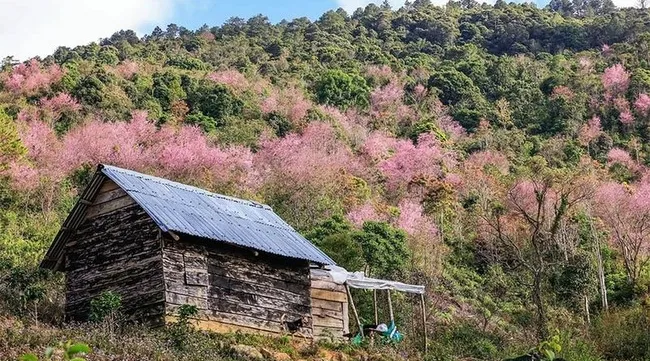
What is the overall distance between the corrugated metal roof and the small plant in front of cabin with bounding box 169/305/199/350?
5.23 ft

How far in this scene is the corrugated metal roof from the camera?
1755 centimetres

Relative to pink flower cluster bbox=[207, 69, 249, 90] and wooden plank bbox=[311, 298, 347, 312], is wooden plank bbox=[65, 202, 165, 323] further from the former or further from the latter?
pink flower cluster bbox=[207, 69, 249, 90]

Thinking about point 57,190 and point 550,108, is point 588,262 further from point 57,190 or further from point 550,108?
point 550,108

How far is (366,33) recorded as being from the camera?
77438 mm

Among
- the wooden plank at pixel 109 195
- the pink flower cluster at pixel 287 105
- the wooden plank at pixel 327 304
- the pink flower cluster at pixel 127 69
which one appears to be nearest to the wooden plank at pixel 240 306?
the wooden plank at pixel 327 304

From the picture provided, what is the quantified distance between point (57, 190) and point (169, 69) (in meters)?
22.0

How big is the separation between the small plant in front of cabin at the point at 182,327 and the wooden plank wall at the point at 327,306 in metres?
4.23

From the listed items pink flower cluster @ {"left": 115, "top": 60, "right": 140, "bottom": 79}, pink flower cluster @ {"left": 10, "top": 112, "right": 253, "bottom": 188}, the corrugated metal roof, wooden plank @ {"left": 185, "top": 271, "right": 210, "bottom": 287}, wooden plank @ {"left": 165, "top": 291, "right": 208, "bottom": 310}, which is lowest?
wooden plank @ {"left": 165, "top": 291, "right": 208, "bottom": 310}

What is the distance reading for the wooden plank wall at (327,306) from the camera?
2017 cm

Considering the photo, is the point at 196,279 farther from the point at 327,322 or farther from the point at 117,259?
the point at 327,322

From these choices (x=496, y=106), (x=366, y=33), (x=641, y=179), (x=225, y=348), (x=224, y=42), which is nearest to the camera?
(x=225, y=348)

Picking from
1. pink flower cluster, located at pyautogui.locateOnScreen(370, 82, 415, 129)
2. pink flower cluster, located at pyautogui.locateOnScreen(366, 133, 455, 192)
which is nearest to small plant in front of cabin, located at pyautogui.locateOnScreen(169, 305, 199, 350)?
pink flower cluster, located at pyautogui.locateOnScreen(366, 133, 455, 192)

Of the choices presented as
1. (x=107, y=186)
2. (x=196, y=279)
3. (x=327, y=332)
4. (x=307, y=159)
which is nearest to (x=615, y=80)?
(x=307, y=159)

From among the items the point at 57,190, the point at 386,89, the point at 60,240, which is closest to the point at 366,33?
the point at 386,89
